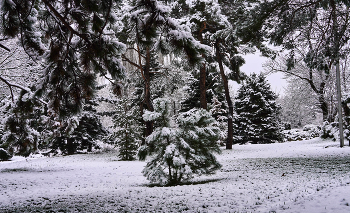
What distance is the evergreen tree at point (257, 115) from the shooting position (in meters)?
A: 29.0

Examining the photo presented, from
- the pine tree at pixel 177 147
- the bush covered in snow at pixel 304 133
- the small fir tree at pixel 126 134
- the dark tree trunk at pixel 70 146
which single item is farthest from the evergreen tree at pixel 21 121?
the bush covered in snow at pixel 304 133

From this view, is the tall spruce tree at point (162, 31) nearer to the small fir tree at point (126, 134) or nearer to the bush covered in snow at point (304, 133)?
the small fir tree at point (126, 134)

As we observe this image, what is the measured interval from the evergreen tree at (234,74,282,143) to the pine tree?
72.2ft

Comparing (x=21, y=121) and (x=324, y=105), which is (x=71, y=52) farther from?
(x=324, y=105)

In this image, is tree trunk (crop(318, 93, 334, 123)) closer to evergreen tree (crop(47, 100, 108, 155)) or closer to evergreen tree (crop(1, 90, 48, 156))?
evergreen tree (crop(47, 100, 108, 155))

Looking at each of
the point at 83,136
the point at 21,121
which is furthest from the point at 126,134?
the point at 21,121

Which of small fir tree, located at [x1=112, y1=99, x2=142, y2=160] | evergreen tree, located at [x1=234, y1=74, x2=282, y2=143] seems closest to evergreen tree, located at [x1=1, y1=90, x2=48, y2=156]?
small fir tree, located at [x1=112, y1=99, x2=142, y2=160]

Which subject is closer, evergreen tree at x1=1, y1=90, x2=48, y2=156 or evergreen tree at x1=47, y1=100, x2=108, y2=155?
evergreen tree at x1=1, y1=90, x2=48, y2=156

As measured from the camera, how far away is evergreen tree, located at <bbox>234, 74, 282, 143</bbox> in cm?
2905

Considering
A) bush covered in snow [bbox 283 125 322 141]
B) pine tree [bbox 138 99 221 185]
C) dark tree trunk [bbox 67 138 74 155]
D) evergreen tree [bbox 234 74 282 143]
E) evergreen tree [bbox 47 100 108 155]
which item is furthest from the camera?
evergreen tree [bbox 234 74 282 143]

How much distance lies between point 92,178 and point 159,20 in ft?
24.1

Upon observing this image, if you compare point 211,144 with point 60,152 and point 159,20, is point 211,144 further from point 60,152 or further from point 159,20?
point 60,152

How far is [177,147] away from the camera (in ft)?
24.1

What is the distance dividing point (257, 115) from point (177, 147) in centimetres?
2364
